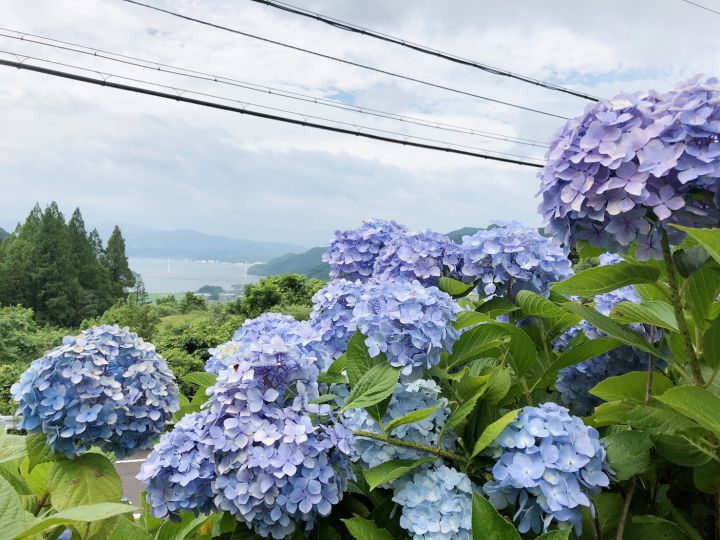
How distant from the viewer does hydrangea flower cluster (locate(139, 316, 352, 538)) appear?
777 millimetres

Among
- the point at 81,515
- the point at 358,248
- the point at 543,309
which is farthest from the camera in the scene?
the point at 358,248

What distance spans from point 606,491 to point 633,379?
7.1 inches

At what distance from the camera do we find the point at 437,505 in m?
0.79

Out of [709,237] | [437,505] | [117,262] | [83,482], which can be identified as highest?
[709,237]

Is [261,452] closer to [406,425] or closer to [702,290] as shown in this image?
[406,425]

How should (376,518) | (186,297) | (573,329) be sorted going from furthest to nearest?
(186,297), (573,329), (376,518)

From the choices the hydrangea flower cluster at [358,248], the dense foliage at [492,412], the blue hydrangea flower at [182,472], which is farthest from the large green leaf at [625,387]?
the hydrangea flower cluster at [358,248]

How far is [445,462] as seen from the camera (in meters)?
0.90

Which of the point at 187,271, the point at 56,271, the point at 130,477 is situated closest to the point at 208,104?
the point at 130,477

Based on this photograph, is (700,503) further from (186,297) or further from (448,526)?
(186,297)

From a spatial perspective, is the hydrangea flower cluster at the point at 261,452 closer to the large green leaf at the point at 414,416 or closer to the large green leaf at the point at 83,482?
the large green leaf at the point at 414,416

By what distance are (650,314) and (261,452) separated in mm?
579

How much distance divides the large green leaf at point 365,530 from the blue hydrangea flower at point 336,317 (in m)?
0.34

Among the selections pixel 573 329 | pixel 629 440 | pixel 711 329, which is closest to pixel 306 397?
pixel 629 440
